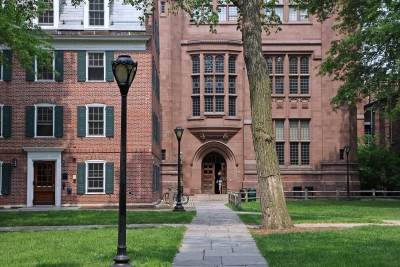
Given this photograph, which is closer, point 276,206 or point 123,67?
point 123,67

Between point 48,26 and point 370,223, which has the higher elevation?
point 48,26

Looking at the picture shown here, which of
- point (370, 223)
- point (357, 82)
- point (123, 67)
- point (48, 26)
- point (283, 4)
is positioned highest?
point (283, 4)

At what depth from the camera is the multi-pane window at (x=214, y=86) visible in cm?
4059

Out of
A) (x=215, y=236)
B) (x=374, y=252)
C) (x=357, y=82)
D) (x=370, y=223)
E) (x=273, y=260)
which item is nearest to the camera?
(x=273, y=260)

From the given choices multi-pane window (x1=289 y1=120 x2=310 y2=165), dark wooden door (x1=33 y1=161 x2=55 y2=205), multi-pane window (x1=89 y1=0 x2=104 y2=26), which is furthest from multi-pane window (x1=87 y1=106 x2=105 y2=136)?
multi-pane window (x1=289 y1=120 x2=310 y2=165)

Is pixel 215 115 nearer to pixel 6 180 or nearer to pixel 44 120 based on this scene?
pixel 44 120

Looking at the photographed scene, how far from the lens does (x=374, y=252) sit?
11625 mm

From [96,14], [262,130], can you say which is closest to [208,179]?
[96,14]

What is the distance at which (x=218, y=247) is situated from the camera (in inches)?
497

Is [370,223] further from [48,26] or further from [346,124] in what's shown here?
[346,124]

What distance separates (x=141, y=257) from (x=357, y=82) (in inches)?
800

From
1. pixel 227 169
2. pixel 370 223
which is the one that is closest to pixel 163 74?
pixel 227 169

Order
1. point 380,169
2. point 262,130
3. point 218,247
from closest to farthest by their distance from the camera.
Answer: point 218,247 < point 262,130 < point 380,169

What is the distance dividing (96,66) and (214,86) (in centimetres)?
1155
